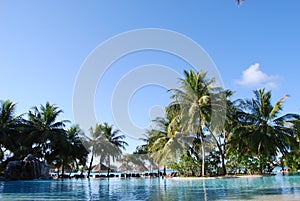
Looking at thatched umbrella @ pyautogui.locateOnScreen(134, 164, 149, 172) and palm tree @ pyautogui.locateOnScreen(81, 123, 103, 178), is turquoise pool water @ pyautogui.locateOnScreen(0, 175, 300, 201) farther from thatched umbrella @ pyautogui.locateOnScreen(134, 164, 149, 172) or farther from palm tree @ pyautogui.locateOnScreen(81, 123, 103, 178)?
thatched umbrella @ pyautogui.locateOnScreen(134, 164, 149, 172)

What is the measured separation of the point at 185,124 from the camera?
18047mm

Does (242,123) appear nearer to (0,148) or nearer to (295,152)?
(295,152)

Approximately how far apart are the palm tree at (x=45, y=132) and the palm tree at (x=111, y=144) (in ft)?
16.5

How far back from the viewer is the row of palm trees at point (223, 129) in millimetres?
18000

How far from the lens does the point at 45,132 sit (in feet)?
79.8

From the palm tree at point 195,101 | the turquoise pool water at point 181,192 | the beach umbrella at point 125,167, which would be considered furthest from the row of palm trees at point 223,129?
the beach umbrella at point 125,167

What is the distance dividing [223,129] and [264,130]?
2.69 meters

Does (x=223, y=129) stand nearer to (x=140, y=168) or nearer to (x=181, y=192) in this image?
(x=181, y=192)

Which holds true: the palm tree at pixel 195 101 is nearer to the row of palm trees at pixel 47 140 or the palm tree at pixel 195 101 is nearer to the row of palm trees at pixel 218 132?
the row of palm trees at pixel 218 132

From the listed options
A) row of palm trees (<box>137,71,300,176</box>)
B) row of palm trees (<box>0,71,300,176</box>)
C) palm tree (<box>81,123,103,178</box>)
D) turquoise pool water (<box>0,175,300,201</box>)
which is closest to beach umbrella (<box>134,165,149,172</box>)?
palm tree (<box>81,123,103,178</box>)

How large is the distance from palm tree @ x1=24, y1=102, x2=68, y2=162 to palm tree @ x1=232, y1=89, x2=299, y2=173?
1537 centimetres

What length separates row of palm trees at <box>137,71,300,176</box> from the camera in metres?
18.0

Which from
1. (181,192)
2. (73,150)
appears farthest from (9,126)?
(181,192)

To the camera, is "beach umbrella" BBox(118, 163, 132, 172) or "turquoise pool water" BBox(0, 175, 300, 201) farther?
"beach umbrella" BBox(118, 163, 132, 172)
